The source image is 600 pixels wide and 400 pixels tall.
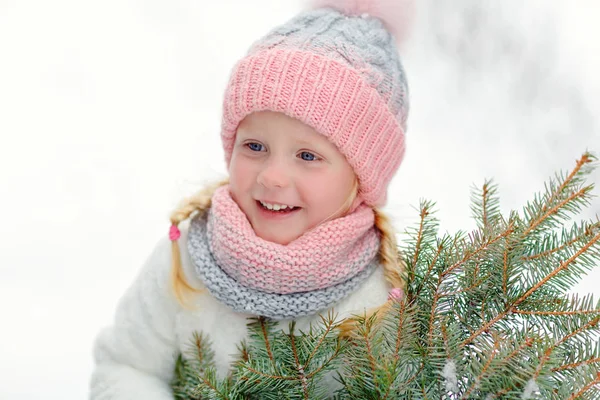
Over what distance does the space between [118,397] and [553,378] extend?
2.27ft

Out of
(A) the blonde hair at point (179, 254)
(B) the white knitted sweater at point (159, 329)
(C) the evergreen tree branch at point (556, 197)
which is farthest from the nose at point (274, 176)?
(C) the evergreen tree branch at point (556, 197)

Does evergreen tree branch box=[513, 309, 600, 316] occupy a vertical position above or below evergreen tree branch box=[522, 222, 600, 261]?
below

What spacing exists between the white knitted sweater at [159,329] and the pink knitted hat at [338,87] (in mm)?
208

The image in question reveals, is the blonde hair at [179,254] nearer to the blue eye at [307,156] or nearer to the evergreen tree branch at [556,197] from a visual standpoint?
the blue eye at [307,156]

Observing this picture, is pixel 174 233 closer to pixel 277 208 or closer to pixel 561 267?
pixel 277 208

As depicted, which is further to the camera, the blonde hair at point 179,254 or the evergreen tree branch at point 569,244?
the blonde hair at point 179,254

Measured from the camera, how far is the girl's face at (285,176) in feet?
3.15

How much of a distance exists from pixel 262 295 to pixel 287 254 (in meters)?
0.08

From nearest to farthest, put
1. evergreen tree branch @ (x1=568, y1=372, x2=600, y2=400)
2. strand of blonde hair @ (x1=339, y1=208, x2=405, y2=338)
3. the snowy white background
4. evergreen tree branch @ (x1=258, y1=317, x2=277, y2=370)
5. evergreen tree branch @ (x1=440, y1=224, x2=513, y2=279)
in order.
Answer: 1. evergreen tree branch @ (x1=568, y1=372, x2=600, y2=400)
2. evergreen tree branch @ (x1=440, y1=224, x2=513, y2=279)
3. evergreen tree branch @ (x1=258, y1=317, x2=277, y2=370)
4. strand of blonde hair @ (x1=339, y1=208, x2=405, y2=338)
5. the snowy white background

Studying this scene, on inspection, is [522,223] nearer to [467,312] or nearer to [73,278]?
[467,312]

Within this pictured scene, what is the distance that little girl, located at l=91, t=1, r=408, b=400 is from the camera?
3.14 feet

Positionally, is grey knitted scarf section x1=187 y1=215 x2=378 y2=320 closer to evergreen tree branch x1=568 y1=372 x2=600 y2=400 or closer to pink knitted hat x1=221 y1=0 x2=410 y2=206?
pink knitted hat x1=221 y1=0 x2=410 y2=206

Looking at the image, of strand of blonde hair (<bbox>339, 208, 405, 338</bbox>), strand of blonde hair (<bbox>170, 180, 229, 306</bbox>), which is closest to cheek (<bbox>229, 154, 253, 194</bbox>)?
strand of blonde hair (<bbox>170, 180, 229, 306</bbox>)

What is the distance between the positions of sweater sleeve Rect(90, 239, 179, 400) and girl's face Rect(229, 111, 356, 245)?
226 millimetres
